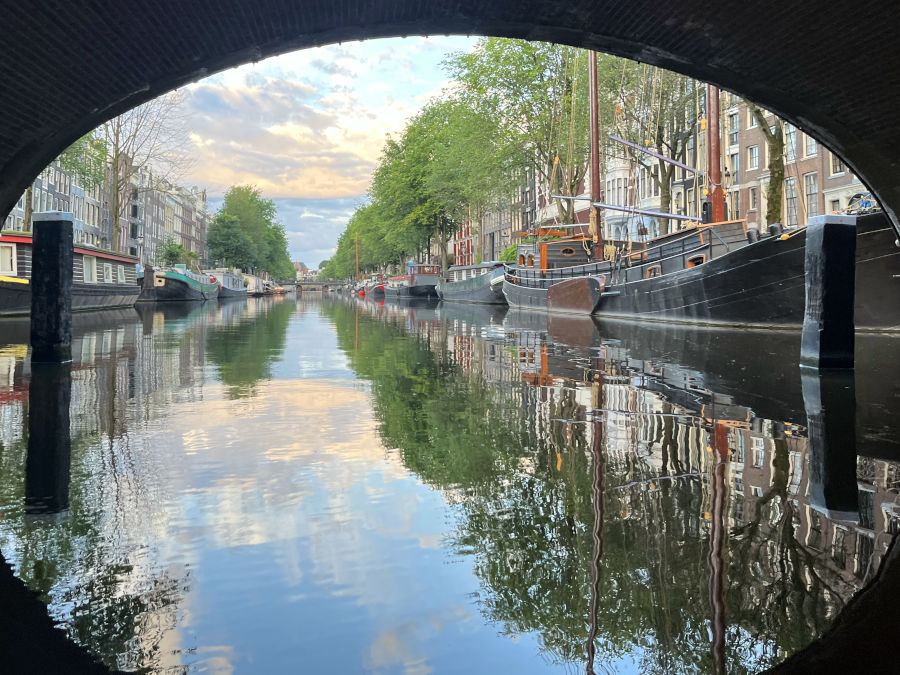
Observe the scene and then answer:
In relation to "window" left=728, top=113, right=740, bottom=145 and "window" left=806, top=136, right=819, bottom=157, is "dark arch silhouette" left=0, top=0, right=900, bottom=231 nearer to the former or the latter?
"window" left=806, top=136, right=819, bottom=157

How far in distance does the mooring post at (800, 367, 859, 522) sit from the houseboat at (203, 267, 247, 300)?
59235mm

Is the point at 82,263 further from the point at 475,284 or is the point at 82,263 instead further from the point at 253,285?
the point at 253,285

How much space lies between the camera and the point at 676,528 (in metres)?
3.35

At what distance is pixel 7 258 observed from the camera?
25250mm

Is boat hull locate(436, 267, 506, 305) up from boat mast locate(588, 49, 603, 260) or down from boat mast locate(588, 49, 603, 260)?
down

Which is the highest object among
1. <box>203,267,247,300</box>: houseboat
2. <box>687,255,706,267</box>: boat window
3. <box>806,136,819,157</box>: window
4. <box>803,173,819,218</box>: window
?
<box>806,136,819,157</box>: window

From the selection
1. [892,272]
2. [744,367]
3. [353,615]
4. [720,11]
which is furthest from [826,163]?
[353,615]

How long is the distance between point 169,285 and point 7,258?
76.5ft

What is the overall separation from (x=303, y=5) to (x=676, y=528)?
4.97 metres

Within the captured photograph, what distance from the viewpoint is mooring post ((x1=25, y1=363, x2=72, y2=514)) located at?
397 centimetres

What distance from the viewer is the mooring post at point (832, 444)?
385 centimetres

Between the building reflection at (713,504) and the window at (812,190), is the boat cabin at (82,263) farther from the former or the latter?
the window at (812,190)

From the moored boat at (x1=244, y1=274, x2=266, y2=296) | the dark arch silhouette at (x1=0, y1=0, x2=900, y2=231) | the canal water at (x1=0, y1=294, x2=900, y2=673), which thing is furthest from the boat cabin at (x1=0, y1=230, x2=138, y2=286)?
the moored boat at (x1=244, y1=274, x2=266, y2=296)

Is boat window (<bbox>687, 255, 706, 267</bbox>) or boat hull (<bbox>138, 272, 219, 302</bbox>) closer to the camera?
boat window (<bbox>687, 255, 706, 267</bbox>)
